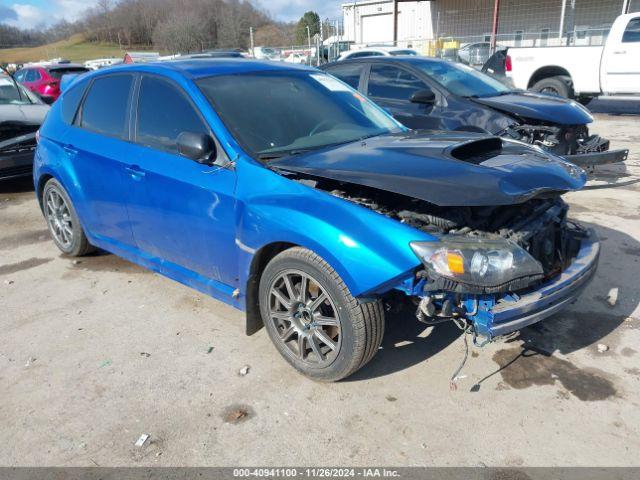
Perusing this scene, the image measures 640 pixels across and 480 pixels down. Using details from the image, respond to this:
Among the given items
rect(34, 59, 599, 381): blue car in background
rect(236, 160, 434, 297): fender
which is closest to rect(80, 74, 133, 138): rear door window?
rect(34, 59, 599, 381): blue car in background

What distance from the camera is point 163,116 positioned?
364 cm

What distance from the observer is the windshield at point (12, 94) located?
8805 millimetres

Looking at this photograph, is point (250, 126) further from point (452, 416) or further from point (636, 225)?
point (636, 225)

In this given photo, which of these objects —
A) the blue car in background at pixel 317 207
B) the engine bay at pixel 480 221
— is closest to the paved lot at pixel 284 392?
the blue car in background at pixel 317 207

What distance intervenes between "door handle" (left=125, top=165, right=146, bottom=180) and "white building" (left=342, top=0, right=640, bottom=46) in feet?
61.9

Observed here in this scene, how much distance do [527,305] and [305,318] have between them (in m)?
1.22

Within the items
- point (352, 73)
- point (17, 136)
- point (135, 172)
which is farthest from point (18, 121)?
point (135, 172)

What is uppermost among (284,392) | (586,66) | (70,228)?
(586,66)

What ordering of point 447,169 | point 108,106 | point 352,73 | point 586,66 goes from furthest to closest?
point 586,66 → point 352,73 → point 108,106 → point 447,169

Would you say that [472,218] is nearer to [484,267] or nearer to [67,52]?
[484,267]

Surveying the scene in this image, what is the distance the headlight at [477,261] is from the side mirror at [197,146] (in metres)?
1.42

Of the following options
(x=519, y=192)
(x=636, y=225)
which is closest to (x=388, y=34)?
(x=636, y=225)

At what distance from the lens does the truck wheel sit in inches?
476

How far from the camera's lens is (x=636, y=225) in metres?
5.49
